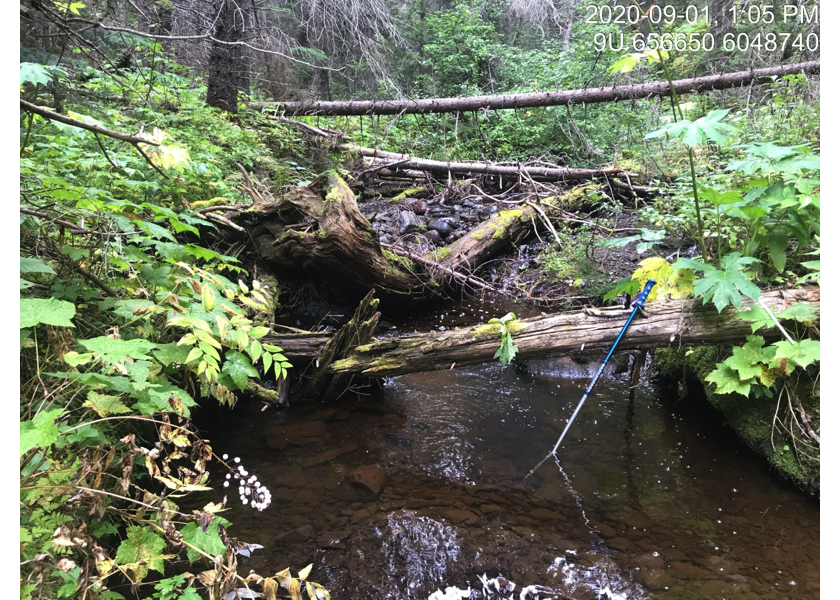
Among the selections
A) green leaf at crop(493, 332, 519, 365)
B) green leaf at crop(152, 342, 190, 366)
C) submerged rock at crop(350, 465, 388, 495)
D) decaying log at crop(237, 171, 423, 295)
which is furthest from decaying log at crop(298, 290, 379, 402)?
green leaf at crop(152, 342, 190, 366)

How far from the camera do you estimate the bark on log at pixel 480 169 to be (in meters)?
8.35

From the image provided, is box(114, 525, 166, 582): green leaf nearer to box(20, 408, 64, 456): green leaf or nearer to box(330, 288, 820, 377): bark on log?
box(20, 408, 64, 456): green leaf

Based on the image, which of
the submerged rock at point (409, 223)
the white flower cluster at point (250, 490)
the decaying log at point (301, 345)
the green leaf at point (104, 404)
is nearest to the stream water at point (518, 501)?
the decaying log at point (301, 345)

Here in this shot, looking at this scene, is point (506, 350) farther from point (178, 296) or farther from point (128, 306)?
point (128, 306)

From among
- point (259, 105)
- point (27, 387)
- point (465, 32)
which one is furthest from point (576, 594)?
point (465, 32)

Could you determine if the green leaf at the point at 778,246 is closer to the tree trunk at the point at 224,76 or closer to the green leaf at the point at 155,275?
the green leaf at the point at 155,275

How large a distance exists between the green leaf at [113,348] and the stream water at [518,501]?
54.2 inches

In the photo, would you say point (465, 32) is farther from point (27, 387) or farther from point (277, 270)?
point (27, 387)

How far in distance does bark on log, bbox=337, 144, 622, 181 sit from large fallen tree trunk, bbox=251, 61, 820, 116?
3.03ft

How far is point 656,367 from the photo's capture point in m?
4.61

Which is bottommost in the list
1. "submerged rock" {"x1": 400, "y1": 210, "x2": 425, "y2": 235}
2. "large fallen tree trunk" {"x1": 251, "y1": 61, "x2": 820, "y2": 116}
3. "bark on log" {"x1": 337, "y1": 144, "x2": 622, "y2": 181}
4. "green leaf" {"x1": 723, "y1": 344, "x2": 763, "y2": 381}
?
"green leaf" {"x1": 723, "y1": 344, "x2": 763, "y2": 381}

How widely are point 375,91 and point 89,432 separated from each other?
11785mm

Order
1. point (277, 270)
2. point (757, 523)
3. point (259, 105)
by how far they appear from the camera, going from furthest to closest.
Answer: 1. point (259, 105)
2. point (277, 270)
3. point (757, 523)

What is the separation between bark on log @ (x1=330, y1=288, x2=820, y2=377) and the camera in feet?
10.3
